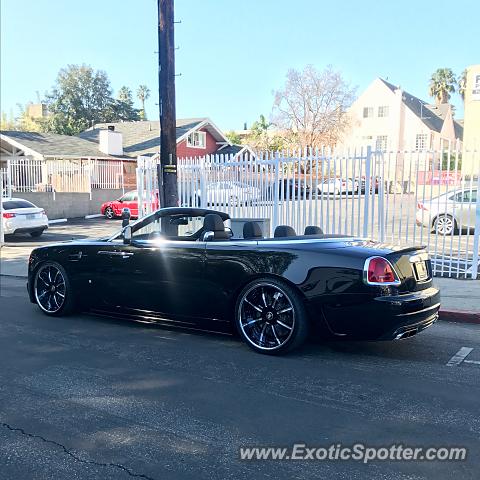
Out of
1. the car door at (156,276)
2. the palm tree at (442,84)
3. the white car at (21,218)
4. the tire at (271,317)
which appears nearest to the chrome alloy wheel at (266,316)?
the tire at (271,317)

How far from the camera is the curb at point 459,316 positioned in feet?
22.3

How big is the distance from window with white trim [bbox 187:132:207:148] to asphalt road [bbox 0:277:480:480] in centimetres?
3113

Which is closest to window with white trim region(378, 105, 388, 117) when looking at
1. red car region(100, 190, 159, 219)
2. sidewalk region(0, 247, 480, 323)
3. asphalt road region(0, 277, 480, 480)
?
red car region(100, 190, 159, 219)

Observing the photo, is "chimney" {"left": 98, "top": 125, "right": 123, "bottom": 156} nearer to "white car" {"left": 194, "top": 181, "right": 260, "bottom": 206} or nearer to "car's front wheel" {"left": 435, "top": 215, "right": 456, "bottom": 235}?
"white car" {"left": 194, "top": 181, "right": 260, "bottom": 206}

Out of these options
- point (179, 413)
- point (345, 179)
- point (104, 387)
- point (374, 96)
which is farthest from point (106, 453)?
point (374, 96)

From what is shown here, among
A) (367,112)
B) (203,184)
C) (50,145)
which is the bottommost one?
(203,184)

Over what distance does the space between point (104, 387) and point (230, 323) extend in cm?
154

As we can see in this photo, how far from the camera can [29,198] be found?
22.5 m

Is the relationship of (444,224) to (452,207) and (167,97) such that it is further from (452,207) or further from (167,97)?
(167,97)

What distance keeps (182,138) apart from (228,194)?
23034 mm

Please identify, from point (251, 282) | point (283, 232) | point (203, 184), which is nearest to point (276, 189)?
point (203, 184)

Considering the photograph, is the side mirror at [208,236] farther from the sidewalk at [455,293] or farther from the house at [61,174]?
the house at [61,174]

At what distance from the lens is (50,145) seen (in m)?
31.4

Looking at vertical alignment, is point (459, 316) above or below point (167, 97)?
below
